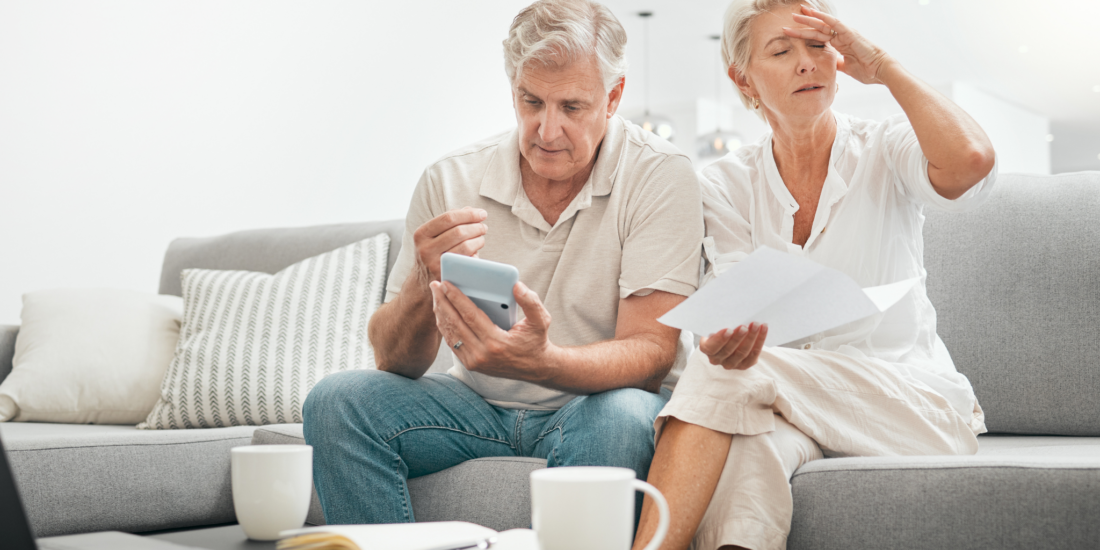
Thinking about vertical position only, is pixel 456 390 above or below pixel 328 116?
below

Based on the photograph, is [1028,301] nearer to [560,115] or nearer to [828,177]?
[828,177]

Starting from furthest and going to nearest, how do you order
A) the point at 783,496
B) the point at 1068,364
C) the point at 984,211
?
the point at 984,211
the point at 1068,364
the point at 783,496

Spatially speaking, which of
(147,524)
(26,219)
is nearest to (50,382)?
(147,524)

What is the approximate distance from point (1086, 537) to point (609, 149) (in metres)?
0.89

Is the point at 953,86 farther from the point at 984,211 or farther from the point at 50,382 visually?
the point at 50,382

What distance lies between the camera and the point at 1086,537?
93 cm

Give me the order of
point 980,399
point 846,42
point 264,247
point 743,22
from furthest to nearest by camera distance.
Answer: point 264,247 < point 980,399 < point 743,22 < point 846,42

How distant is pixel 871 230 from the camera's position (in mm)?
1396

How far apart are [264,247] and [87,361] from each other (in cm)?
53

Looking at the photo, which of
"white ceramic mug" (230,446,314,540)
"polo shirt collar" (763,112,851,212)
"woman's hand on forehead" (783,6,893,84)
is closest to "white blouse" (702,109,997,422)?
"polo shirt collar" (763,112,851,212)

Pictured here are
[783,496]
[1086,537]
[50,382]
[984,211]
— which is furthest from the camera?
[50,382]

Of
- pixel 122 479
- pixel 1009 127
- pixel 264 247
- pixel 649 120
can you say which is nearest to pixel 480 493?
pixel 122 479

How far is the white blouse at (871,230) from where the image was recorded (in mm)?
1330

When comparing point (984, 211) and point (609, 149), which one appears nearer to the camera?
point (609, 149)
